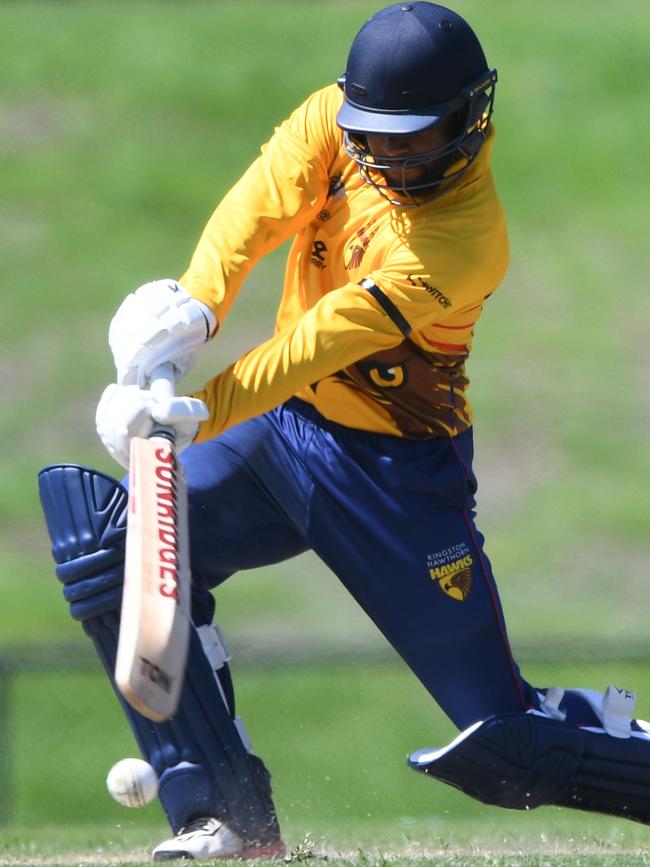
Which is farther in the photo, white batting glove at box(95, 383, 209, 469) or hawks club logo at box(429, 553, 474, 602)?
hawks club logo at box(429, 553, 474, 602)

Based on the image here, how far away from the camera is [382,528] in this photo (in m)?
3.89

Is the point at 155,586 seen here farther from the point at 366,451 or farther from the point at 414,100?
the point at 414,100

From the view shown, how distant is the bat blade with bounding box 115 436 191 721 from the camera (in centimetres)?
320

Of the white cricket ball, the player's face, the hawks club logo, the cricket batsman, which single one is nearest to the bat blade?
the cricket batsman

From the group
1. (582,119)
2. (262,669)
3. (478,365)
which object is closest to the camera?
(262,669)

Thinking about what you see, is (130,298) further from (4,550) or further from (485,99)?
(4,550)

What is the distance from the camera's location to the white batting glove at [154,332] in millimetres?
3533

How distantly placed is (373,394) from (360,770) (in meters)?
2.62

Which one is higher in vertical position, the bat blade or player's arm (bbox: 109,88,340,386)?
player's arm (bbox: 109,88,340,386)

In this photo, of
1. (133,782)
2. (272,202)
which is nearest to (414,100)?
(272,202)

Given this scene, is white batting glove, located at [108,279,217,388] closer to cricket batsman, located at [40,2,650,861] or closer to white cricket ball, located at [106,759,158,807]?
cricket batsman, located at [40,2,650,861]

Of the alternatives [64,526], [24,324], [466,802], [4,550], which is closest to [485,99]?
[64,526]

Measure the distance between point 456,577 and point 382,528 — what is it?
0.67 ft

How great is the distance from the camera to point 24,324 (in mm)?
11297
